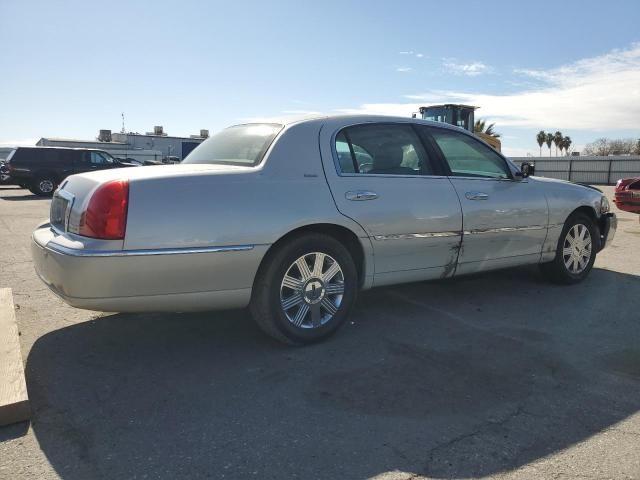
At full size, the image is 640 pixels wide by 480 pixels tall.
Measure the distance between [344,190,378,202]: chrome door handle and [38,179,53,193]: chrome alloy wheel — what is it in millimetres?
19527

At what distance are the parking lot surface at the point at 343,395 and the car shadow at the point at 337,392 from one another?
0.01 meters

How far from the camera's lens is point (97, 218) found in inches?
124

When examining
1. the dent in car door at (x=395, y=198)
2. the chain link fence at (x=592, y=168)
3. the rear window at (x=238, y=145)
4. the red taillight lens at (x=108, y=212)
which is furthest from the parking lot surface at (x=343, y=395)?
the chain link fence at (x=592, y=168)

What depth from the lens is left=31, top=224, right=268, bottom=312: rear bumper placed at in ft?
10.2

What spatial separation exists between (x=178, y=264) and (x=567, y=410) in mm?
2343

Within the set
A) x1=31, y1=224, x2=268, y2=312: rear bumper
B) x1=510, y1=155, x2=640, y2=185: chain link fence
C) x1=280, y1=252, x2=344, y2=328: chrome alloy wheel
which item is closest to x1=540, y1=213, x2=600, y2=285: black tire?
x1=280, y1=252, x2=344, y2=328: chrome alloy wheel

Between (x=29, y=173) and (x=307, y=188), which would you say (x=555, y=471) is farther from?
(x=29, y=173)

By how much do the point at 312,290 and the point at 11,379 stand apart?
1871 millimetres

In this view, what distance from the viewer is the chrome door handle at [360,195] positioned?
12.7ft

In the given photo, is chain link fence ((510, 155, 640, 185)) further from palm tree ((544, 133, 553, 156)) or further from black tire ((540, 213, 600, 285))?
palm tree ((544, 133, 553, 156))

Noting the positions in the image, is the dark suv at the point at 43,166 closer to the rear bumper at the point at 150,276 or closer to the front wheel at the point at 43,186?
the front wheel at the point at 43,186

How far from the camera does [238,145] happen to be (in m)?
4.10

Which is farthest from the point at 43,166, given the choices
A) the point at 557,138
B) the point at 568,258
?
the point at 557,138

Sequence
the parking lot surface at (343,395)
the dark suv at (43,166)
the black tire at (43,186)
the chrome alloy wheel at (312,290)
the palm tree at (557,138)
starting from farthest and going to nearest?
1. the palm tree at (557,138)
2. the black tire at (43,186)
3. the dark suv at (43,166)
4. the chrome alloy wheel at (312,290)
5. the parking lot surface at (343,395)
